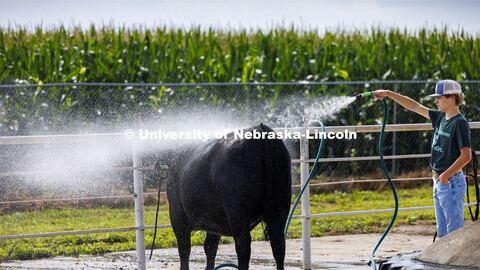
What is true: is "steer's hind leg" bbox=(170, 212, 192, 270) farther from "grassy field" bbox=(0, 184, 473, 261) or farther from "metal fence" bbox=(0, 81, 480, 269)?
"metal fence" bbox=(0, 81, 480, 269)

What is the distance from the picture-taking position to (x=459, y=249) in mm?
4105

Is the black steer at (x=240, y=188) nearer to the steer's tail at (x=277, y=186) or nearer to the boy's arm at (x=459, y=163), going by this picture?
the steer's tail at (x=277, y=186)

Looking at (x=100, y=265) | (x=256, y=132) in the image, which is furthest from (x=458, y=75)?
(x=256, y=132)

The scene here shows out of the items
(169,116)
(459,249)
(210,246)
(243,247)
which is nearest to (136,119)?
(169,116)

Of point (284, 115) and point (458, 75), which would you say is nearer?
point (284, 115)

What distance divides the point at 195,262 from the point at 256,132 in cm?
292

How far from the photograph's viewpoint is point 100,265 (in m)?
7.21

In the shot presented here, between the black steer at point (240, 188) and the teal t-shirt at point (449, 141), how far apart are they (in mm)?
1306

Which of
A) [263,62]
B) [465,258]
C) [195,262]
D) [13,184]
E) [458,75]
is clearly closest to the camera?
[465,258]

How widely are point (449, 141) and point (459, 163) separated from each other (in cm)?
22

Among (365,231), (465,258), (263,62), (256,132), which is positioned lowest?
(365,231)

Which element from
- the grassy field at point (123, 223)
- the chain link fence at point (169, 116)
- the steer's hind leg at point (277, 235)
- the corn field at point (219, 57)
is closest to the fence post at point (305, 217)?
the steer's hind leg at point (277, 235)

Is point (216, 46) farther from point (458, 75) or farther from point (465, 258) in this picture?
A: point (465, 258)

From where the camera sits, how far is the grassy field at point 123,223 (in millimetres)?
8562
